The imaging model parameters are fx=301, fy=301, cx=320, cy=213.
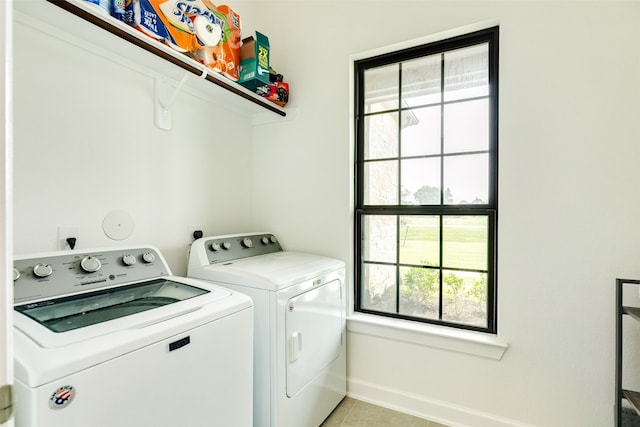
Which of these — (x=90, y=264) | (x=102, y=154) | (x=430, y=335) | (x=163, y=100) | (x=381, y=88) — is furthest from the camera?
(x=381, y=88)

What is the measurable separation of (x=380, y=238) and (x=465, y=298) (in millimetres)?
630

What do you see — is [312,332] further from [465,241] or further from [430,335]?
[465,241]

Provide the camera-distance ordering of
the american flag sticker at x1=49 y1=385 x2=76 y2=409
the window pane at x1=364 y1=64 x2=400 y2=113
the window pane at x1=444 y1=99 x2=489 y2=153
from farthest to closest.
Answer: the window pane at x1=364 y1=64 x2=400 y2=113 < the window pane at x1=444 y1=99 x2=489 y2=153 < the american flag sticker at x1=49 y1=385 x2=76 y2=409

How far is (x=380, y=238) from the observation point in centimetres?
208

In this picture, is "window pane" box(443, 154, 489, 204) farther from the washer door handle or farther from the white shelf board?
the white shelf board

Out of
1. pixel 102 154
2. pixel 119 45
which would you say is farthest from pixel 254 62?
pixel 102 154

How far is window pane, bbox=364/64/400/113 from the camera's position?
6.60 feet

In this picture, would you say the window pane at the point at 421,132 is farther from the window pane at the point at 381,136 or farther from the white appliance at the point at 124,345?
the white appliance at the point at 124,345

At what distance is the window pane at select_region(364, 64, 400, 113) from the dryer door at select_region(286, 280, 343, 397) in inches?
47.8

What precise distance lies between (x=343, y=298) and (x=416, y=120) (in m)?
1.25

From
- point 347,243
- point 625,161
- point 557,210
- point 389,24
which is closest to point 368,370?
point 347,243

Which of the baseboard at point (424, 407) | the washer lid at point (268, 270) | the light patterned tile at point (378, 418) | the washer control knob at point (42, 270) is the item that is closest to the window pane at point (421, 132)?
the washer lid at point (268, 270)

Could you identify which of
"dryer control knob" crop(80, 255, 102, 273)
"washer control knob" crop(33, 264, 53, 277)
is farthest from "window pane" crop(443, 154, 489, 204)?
"washer control knob" crop(33, 264, 53, 277)

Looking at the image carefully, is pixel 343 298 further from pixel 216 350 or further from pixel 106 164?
pixel 106 164
